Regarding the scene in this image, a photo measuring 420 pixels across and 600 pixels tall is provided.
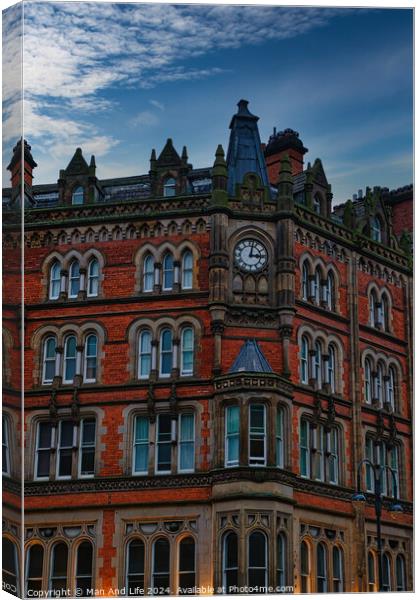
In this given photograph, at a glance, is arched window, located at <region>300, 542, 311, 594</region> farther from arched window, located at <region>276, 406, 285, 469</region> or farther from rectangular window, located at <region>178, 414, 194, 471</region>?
rectangular window, located at <region>178, 414, 194, 471</region>

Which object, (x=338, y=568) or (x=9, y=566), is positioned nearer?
(x=9, y=566)

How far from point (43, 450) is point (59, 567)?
3.72 metres

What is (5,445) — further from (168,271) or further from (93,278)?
(168,271)

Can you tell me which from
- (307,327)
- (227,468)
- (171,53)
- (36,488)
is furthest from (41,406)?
(171,53)

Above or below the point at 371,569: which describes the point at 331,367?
above

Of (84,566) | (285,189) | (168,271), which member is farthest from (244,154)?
(84,566)

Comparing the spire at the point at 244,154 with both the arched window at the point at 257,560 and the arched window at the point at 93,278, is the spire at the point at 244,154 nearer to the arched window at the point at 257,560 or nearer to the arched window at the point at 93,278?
the arched window at the point at 93,278

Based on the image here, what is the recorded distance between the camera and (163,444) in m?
37.5

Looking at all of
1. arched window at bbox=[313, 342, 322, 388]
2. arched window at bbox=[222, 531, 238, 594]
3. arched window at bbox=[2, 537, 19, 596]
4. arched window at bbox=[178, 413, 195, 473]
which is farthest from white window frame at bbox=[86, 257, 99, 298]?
arched window at bbox=[222, 531, 238, 594]

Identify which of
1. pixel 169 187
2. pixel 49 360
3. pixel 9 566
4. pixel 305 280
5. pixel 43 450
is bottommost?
pixel 9 566

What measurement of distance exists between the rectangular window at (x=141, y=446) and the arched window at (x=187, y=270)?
175 inches

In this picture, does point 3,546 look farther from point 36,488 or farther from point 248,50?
point 248,50

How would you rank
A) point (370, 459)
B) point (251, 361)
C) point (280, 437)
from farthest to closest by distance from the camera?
point (370, 459) → point (251, 361) → point (280, 437)

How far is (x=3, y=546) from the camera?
35656 mm
